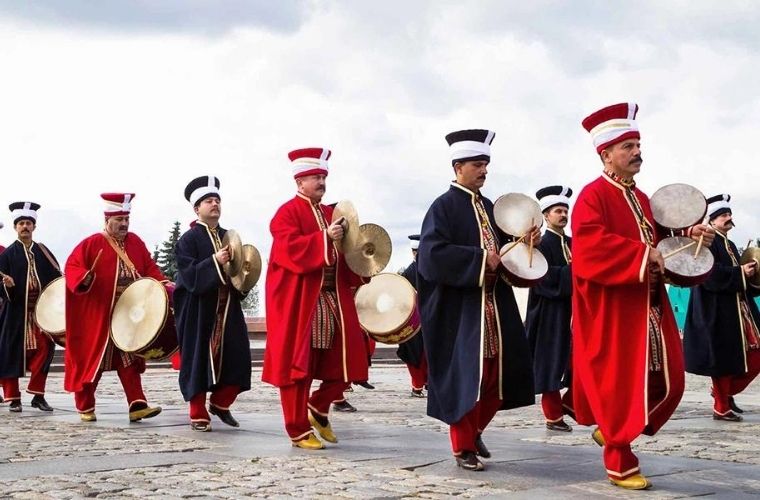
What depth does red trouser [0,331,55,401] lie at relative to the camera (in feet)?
37.9

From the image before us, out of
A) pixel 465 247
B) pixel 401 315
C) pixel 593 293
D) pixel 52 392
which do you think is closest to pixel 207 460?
pixel 465 247

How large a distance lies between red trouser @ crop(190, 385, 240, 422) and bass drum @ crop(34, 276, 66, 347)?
7.92 feet

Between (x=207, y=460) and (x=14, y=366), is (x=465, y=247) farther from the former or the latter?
(x=14, y=366)

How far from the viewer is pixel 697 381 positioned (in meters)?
17.7

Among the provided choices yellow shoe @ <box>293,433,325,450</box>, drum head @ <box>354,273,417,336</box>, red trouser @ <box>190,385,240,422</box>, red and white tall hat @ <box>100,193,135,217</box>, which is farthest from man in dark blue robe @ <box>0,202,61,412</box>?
yellow shoe @ <box>293,433,325,450</box>

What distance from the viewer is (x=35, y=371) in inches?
461

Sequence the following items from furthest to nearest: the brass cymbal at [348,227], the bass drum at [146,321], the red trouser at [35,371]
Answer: the red trouser at [35,371]
the bass drum at [146,321]
the brass cymbal at [348,227]

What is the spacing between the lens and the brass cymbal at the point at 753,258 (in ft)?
34.8

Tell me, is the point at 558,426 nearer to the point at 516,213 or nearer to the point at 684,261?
the point at 516,213

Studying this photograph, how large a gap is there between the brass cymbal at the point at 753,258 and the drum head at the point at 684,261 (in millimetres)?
4733

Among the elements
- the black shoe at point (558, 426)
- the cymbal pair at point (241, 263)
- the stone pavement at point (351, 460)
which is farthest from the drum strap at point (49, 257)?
the black shoe at point (558, 426)

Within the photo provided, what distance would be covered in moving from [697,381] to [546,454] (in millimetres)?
11260

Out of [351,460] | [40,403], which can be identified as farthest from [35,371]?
[351,460]

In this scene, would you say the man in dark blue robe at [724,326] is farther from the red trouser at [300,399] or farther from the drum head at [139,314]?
the drum head at [139,314]
